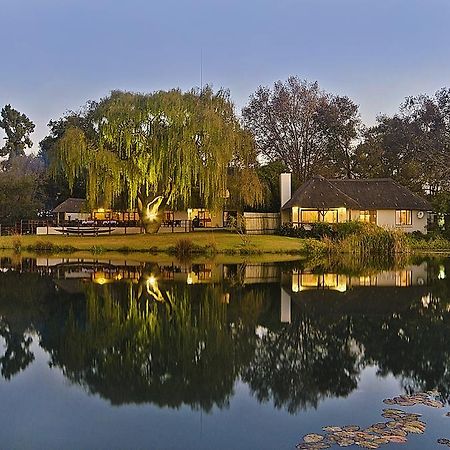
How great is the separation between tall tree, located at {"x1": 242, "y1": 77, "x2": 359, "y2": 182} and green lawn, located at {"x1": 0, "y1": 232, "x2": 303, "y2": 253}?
595 inches

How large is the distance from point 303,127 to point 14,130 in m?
41.4

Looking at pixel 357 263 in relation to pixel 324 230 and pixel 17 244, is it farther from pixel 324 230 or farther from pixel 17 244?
pixel 17 244

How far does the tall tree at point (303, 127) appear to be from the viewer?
45125 millimetres

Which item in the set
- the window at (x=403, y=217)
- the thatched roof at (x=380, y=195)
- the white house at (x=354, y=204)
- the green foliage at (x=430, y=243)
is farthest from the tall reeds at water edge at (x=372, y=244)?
the window at (x=403, y=217)

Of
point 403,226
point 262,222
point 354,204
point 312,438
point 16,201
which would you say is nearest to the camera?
point 312,438

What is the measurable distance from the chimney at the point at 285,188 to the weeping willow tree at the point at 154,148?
8.46 m

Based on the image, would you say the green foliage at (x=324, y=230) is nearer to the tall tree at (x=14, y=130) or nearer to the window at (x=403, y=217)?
the window at (x=403, y=217)

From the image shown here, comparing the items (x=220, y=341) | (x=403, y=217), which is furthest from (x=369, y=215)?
(x=220, y=341)

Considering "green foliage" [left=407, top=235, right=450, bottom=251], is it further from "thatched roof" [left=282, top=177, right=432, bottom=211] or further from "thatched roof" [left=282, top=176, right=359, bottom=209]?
"thatched roof" [left=282, top=176, right=359, bottom=209]

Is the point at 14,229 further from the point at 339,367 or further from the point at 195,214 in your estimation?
the point at 339,367

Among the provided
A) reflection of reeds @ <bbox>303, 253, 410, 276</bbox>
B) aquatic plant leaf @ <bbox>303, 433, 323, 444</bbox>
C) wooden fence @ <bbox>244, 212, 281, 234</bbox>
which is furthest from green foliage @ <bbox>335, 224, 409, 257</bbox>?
aquatic plant leaf @ <bbox>303, 433, 323, 444</bbox>

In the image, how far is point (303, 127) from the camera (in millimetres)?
45406

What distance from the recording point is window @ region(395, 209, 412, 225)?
38.8m

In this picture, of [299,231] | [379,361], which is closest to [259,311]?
[379,361]
